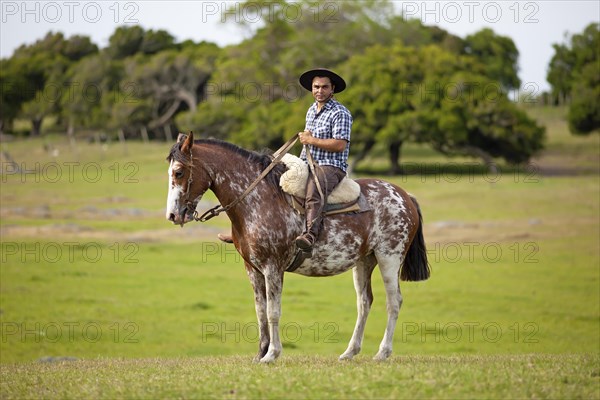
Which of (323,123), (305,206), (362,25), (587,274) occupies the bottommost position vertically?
(587,274)

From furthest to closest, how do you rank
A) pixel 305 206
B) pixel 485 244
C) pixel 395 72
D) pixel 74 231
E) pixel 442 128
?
pixel 395 72, pixel 442 128, pixel 74 231, pixel 485 244, pixel 305 206

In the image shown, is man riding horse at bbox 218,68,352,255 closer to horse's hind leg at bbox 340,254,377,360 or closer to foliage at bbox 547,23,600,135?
horse's hind leg at bbox 340,254,377,360

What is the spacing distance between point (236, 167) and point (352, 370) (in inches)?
125

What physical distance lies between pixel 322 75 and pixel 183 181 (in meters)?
2.43

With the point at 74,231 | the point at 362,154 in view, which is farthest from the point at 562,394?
the point at 362,154

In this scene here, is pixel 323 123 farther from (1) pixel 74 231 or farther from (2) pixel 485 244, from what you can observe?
(1) pixel 74 231

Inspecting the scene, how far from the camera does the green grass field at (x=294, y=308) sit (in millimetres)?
10211

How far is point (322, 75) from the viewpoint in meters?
12.0

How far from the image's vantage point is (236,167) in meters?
11.8

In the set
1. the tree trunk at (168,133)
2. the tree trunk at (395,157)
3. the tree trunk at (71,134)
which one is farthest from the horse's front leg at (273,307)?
the tree trunk at (168,133)

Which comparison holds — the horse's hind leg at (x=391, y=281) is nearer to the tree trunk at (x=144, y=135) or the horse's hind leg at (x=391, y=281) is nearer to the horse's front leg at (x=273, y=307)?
the horse's front leg at (x=273, y=307)

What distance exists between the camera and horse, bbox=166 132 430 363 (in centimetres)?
1145

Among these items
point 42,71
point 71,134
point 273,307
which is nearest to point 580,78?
point 71,134

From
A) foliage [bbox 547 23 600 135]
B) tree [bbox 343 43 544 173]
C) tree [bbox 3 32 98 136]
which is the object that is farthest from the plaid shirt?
tree [bbox 3 32 98 136]
